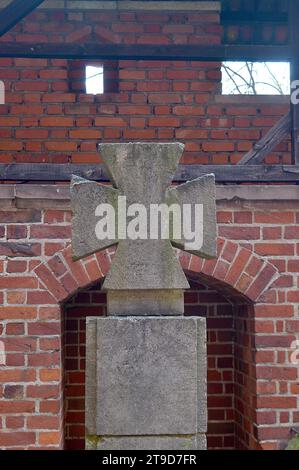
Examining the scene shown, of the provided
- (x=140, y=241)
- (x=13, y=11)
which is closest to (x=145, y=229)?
(x=140, y=241)

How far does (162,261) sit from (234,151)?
2.45 metres

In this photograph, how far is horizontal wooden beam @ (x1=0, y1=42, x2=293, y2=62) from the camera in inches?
142

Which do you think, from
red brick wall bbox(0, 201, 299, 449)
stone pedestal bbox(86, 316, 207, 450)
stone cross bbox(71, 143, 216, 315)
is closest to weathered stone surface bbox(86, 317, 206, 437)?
stone pedestal bbox(86, 316, 207, 450)

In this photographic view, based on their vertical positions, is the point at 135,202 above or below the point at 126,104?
below

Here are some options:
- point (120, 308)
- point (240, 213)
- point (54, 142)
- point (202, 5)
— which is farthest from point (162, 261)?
point (202, 5)

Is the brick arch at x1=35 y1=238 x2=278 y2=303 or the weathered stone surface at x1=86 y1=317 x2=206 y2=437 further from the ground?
the brick arch at x1=35 y1=238 x2=278 y2=303

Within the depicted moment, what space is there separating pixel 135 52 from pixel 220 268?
1367 mm

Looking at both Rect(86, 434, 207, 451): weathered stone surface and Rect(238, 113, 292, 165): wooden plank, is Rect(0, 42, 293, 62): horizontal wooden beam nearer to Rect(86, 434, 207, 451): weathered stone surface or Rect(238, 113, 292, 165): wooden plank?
Rect(238, 113, 292, 165): wooden plank

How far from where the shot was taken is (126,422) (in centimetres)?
223

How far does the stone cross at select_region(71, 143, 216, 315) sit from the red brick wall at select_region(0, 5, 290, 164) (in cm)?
221

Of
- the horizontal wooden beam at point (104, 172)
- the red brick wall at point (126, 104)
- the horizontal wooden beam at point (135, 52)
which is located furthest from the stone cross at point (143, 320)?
the red brick wall at point (126, 104)

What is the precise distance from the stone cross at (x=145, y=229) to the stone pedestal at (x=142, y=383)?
11 cm

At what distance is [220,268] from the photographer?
3.53 m

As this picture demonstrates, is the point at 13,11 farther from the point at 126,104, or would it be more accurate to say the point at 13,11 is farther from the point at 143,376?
the point at 143,376
